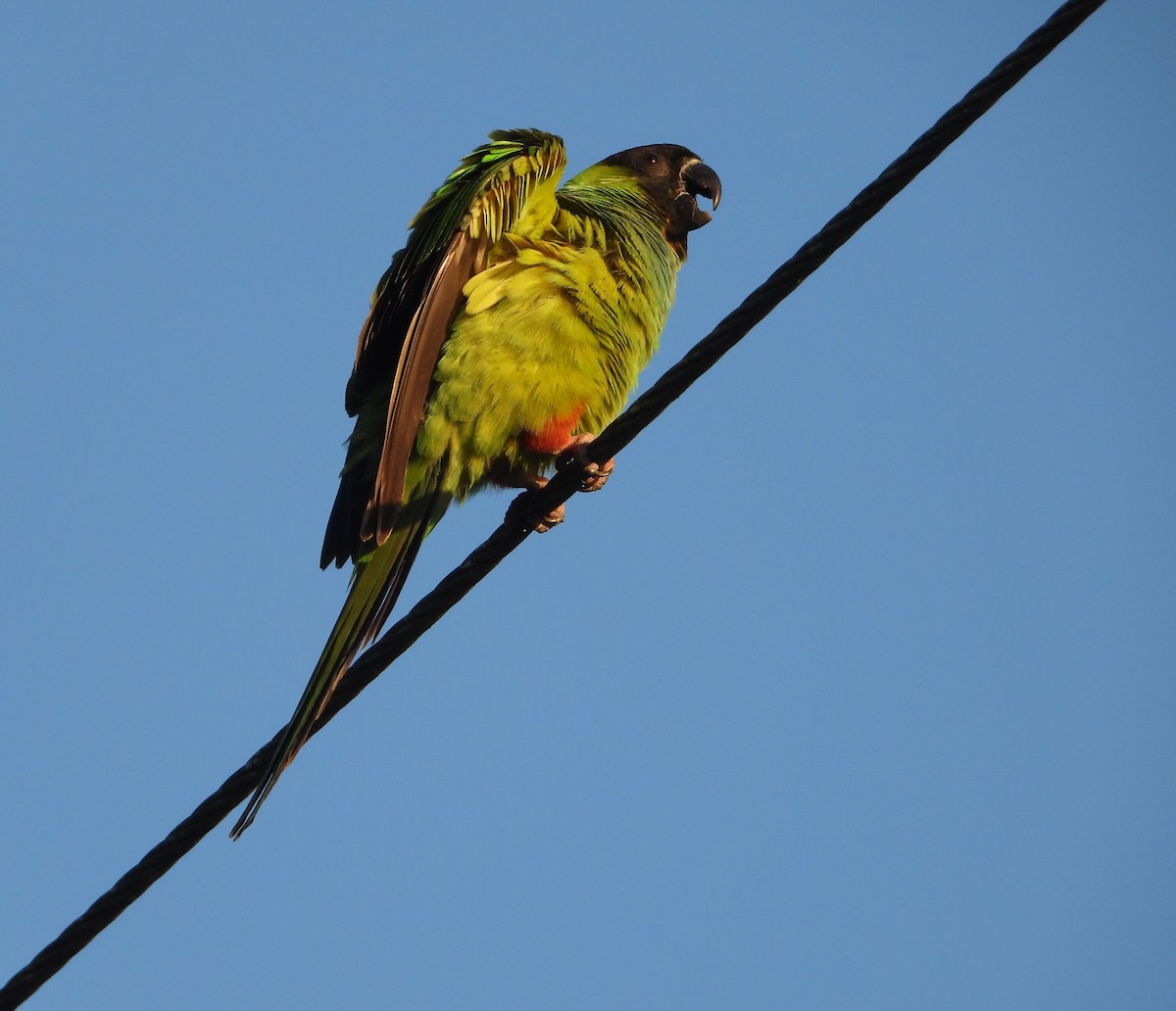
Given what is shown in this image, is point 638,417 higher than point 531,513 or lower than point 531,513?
lower

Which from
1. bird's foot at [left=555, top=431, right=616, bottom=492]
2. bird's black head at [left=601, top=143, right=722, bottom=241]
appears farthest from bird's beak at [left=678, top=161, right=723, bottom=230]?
bird's foot at [left=555, top=431, right=616, bottom=492]

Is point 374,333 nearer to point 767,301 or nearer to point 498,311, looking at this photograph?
point 498,311

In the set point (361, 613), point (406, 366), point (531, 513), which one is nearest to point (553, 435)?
point (531, 513)

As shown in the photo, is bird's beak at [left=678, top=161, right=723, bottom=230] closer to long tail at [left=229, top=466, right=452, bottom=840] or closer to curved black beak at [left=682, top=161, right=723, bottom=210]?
curved black beak at [left=682, top=161, right=723, bottom=210]

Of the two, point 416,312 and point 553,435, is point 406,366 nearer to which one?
point 416,312

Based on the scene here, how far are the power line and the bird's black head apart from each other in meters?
2.39

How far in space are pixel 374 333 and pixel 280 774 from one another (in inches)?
69.6

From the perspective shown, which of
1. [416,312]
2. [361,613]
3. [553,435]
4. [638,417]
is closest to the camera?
[638,417]

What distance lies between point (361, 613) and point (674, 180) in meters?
2.76

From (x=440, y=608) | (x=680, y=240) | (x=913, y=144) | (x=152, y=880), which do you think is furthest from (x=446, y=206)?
(x=152, y=880)

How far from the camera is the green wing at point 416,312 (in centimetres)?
401

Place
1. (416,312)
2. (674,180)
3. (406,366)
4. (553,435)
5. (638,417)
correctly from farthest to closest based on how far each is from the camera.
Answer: (674,180), (553,435), (416,312), (406,366), (638,417)

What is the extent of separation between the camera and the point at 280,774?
323 centimetres

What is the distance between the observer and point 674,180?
5.71 meters
